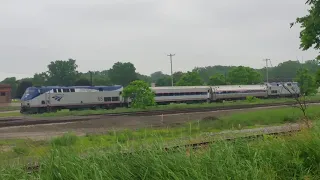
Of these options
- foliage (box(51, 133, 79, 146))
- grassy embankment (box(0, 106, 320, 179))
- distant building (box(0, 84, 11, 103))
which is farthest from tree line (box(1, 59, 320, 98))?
grassy embankment (box(0, 106, 320, 179))

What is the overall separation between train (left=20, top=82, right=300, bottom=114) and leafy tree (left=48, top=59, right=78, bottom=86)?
210 feet

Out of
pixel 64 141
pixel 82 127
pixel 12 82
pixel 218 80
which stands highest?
pixel 12 82

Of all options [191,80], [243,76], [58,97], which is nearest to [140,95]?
[58,97]

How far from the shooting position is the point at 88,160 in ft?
19.1

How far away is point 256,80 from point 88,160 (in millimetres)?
96600

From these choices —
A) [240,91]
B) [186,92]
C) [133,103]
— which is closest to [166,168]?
[133,103]

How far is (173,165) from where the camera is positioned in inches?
220

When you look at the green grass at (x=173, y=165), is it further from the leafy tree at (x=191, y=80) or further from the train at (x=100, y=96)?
the leafy tree at (x=191, y=80)

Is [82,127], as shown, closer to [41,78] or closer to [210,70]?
[41,78]

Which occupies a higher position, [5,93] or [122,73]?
[122,73]

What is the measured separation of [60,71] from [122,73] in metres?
21.6

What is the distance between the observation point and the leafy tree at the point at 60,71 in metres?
124

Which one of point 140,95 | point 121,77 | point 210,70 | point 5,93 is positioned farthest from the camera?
point 210,70

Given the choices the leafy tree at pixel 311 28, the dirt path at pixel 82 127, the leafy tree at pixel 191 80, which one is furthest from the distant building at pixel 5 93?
the leafy tree at pixel 311 28
